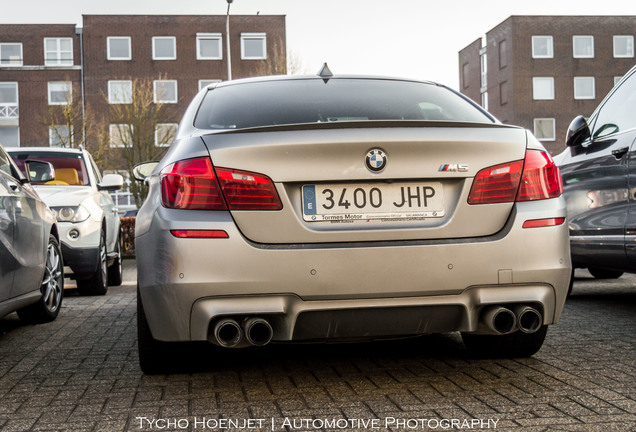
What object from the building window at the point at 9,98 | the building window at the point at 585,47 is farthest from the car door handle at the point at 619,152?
the building window at the point at 585,47

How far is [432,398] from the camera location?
3557mm

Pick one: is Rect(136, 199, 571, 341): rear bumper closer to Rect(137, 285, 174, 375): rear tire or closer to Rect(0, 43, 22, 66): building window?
Rect(137, 285, 174, 375): rear tire

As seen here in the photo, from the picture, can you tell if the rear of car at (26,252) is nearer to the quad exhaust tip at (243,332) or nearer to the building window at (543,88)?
the quad exhaust tip at (243,332)

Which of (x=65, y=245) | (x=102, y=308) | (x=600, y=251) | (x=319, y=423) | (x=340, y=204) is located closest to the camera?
(x=319, y=423)

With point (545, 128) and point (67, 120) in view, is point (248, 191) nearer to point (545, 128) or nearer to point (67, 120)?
point (67, 120)

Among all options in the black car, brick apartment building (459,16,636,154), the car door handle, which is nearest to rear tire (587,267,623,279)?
the black car

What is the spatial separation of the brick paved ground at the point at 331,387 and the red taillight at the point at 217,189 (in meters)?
0.86

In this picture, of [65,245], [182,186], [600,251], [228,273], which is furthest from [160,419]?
[65,245]

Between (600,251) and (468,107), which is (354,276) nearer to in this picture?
(468,107)

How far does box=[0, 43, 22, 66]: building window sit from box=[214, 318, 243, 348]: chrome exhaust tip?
178 ft

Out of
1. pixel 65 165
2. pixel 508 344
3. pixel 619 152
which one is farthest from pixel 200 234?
pixel 65 165

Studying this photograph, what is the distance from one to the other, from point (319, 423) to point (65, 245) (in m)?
5.97

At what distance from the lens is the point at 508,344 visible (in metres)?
4.32

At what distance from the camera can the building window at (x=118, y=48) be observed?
172 ft
